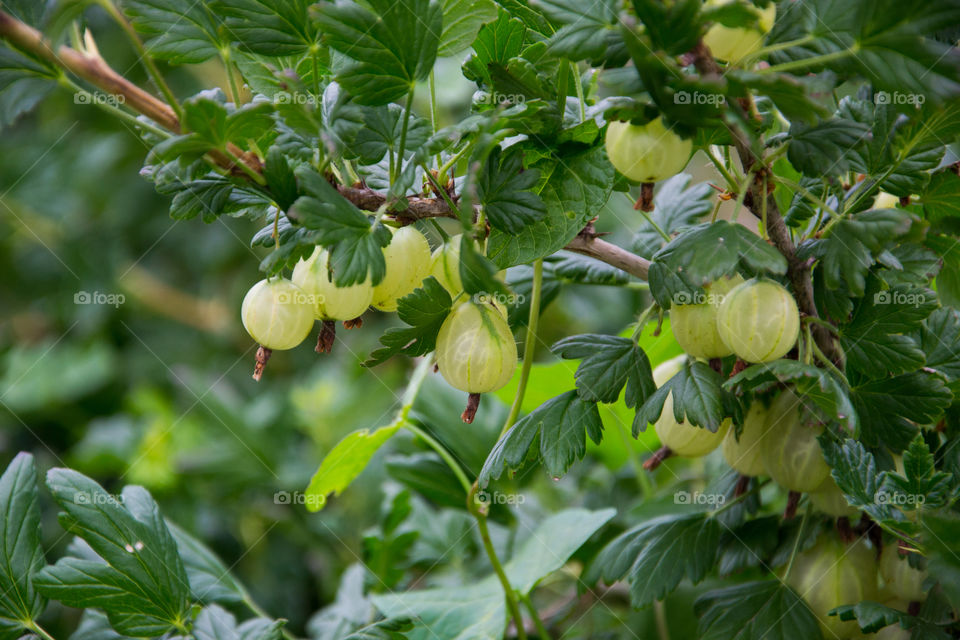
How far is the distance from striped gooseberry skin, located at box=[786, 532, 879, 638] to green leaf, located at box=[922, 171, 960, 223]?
9.3 inches

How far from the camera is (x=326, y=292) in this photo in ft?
1.47

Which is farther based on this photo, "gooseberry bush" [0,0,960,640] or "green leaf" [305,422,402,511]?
"green leaf" [305,422,402,511]

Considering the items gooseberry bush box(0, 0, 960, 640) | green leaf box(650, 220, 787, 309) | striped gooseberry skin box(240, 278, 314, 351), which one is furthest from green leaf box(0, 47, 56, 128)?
green leaf box(650, 220, 787, 309)

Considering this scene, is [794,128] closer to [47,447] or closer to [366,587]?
[366,587]

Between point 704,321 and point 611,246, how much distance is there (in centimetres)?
9

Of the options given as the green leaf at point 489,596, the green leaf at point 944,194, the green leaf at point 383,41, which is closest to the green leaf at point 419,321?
the green leaf at point 383,41

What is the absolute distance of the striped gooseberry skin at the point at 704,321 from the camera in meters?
0.48

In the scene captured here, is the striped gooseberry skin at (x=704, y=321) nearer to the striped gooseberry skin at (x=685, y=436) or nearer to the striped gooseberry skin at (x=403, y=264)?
the striped gooseberry skin at (x=685, y=436)

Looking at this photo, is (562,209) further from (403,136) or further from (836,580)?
(836,580)

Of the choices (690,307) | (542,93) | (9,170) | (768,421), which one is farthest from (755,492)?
(9,170)

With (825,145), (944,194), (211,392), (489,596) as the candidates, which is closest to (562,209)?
(825,145)

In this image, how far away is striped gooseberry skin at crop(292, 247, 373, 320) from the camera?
45 cm

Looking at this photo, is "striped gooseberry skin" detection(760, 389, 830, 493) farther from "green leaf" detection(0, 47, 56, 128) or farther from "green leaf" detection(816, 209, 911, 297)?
"green leaf" detection(0, 47, 56, 128)

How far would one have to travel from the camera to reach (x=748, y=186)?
1.50 feet
